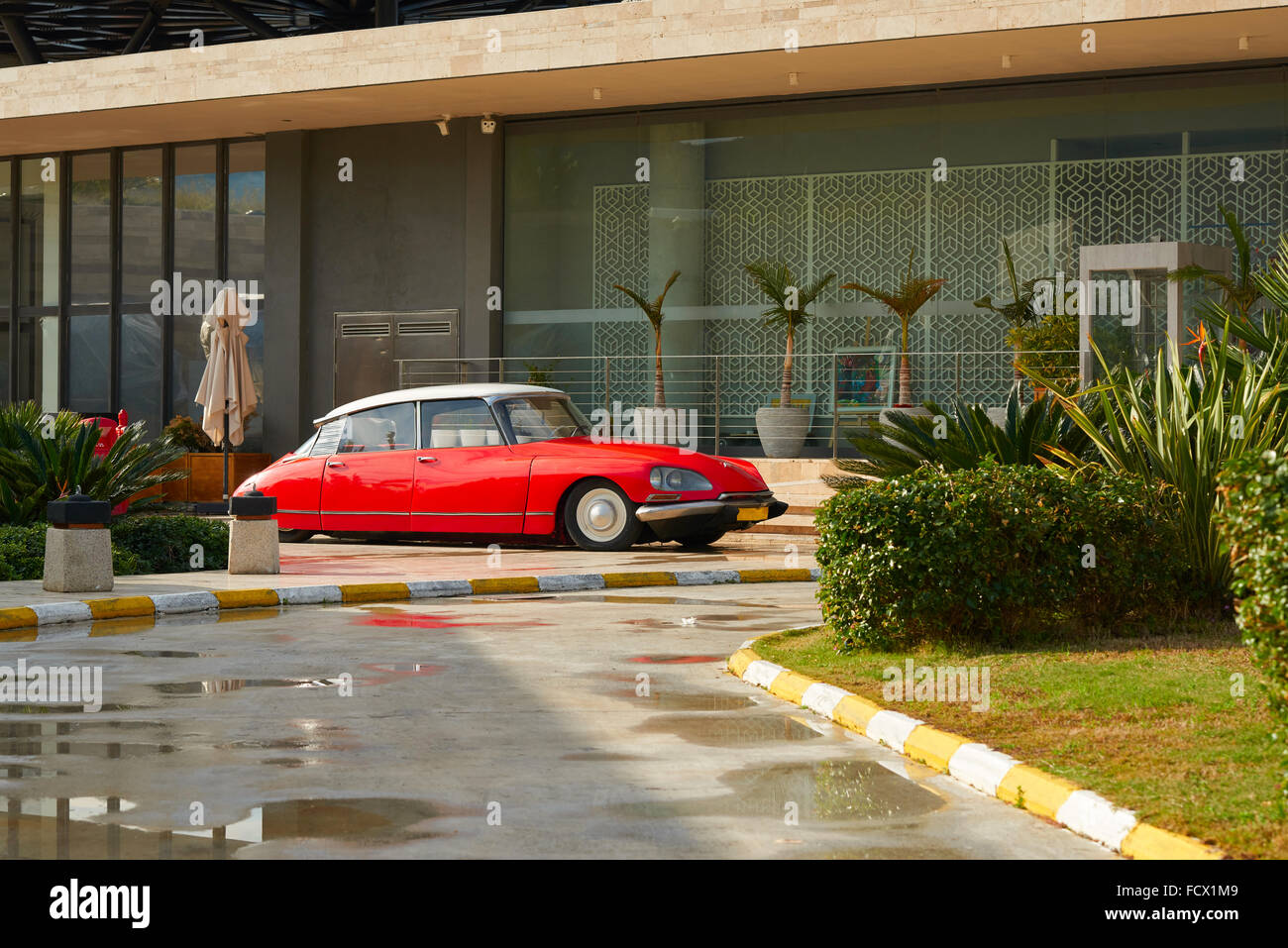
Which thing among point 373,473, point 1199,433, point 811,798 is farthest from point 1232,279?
point 811,798

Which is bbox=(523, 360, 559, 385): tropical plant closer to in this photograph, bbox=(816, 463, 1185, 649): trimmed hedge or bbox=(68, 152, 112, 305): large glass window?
bbox=(68, 152, 112, 305): large glass window

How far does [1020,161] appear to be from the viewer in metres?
22.2

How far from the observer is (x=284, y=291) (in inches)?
1046

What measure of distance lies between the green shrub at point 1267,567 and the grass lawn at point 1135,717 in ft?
0.91

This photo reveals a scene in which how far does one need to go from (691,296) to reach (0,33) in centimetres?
2845

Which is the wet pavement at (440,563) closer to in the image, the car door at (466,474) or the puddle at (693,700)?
the car door at (466,474)

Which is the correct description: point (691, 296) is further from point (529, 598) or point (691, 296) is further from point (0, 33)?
point (0, 33)

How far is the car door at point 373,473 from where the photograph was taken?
55.0ft

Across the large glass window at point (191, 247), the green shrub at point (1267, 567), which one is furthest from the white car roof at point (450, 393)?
the green shrub at point (1267, 567)

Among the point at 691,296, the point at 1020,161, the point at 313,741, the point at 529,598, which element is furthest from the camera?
the point at 691,296

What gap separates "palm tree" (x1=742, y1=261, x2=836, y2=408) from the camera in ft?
74.7

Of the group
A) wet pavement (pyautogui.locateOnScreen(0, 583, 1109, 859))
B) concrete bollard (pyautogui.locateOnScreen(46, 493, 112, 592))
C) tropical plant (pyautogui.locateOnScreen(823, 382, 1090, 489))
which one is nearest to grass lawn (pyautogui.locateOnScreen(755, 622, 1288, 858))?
wet pavement (pyautogui.locateOnScreen(0, 583, 1109, 859))

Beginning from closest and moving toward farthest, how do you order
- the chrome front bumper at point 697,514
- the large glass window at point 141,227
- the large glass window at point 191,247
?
the chrome front bumper at point 697,514, the large glass window at point 191,247, the large glass window at point 141,227

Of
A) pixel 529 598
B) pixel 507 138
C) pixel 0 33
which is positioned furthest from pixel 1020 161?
pixel 0 33
